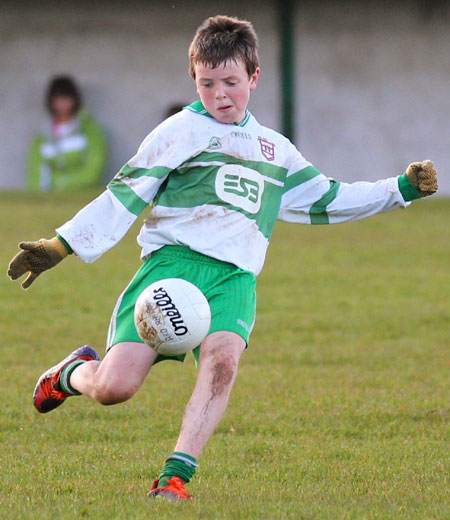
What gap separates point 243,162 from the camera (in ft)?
17.3

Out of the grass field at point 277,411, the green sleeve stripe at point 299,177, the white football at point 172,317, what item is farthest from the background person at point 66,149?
the white football at point 172,317

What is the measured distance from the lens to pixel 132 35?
21688 millimetres

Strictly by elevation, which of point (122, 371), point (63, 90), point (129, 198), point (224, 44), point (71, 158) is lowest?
point (71, 158)

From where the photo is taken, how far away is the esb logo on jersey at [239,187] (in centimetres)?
519

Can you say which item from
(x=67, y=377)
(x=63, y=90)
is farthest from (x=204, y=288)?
(x=63, y=90)

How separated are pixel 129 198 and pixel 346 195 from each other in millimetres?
1165

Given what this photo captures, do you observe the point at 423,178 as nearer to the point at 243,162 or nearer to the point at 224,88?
the point at 243,162

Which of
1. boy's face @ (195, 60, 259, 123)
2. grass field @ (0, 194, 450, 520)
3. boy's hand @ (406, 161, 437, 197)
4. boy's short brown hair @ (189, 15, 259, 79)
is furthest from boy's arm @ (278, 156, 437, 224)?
grass field @ (0, 194, 450, 520)

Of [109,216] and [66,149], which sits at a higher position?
[109,216]

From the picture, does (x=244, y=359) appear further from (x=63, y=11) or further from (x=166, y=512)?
(x=63, y=11)

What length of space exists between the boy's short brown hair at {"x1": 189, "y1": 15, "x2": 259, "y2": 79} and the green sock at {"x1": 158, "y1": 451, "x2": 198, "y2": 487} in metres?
1.72

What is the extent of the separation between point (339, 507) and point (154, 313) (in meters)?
1.09

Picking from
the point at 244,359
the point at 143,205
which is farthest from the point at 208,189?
the point at 244,359

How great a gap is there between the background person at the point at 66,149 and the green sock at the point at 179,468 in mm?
16718
